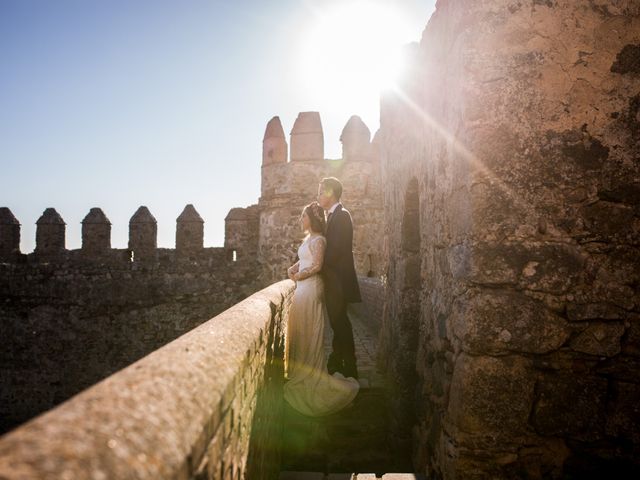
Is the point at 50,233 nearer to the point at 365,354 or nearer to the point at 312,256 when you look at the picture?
the point at 365,354

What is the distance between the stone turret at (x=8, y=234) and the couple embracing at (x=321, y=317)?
14085 millimetres

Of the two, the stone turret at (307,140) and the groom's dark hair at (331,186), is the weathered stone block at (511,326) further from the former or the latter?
the stone turret at (307,140)

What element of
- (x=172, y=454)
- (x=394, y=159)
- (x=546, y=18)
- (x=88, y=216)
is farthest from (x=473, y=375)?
(x=88, y=216)

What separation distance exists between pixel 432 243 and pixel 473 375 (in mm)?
1238

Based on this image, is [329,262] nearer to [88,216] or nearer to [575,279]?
[575,279]

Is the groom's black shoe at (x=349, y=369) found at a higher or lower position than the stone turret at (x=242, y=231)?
lower

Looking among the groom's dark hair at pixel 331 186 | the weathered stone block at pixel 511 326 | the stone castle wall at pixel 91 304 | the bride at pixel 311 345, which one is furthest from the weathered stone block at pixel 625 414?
the stone castle wall at pixel 91 304

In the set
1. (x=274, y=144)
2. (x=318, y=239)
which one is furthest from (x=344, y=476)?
(x=274, y=144)

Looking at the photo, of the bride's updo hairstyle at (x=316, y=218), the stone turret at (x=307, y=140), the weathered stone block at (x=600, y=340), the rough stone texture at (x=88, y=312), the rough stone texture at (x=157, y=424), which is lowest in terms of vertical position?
the rough stone texture at (x=88, y=312)

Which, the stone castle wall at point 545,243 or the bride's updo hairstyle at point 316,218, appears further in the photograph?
the bride's updo hairstyle at point 316,218

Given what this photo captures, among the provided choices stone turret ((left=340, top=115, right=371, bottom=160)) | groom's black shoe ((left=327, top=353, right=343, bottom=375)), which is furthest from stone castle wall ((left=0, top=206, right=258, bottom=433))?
groom's black shoe ((left=327, top=353, right=343, bottom=375))

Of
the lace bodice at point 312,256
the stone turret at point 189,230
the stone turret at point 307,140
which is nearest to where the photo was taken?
the lace bodice at point 312,256

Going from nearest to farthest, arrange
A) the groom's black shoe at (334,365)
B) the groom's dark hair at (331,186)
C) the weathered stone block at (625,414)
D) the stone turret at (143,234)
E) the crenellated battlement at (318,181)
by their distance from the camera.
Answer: the weathered stone block at (625,414), the groom's black shoe at (334,365), the groom's dark hair at (331,186), the stone turret at (143,234), the crenellated battlement at (318,181)

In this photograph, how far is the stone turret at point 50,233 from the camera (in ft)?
46.1
